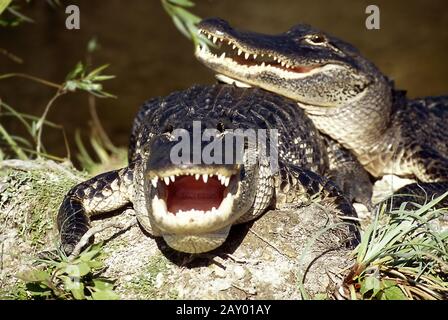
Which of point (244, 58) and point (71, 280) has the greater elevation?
point (244, 58)

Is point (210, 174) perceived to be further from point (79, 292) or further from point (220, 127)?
point (79, 292)

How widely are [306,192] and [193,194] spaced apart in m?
0.98

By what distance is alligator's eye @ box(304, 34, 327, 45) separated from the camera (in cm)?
539

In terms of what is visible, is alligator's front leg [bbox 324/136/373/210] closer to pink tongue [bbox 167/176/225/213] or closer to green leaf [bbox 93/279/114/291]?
pink tongue [bbox 167/176/225/213]

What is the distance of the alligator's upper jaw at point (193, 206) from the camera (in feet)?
10.0

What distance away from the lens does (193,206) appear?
323cm

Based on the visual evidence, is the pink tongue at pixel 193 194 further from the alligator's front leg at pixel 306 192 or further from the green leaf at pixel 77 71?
the green leaf at pixel 77 71

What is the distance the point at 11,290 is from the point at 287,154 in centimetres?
175

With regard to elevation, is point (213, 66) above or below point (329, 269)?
above

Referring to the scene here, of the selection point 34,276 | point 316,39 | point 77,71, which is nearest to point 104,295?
point 34,276

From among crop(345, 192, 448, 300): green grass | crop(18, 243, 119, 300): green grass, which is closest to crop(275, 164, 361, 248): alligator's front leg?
crop(345, 192, 448, 300): green grass
